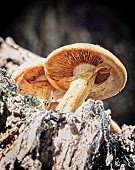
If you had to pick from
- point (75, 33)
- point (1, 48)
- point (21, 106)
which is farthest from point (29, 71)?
point (75, 33)

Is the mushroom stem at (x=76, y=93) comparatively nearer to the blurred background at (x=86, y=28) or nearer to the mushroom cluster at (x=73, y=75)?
the mushroom cluster at (x=73, y=75)

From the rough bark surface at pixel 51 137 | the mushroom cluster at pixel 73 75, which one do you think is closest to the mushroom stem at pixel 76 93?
the mushroom cluster at pixel 73 75

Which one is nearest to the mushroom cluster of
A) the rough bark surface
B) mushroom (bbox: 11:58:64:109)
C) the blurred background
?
mushroom (bbox: 11:58:64:109)

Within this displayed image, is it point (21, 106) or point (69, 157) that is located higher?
point (21, 106)

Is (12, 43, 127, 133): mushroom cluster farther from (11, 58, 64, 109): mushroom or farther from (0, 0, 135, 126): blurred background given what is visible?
(0, 0, 135, 126): blurred background

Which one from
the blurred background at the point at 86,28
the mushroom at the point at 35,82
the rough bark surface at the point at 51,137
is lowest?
the rough bark surface at the point at 51,137

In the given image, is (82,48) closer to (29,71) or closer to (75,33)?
(29,71)
